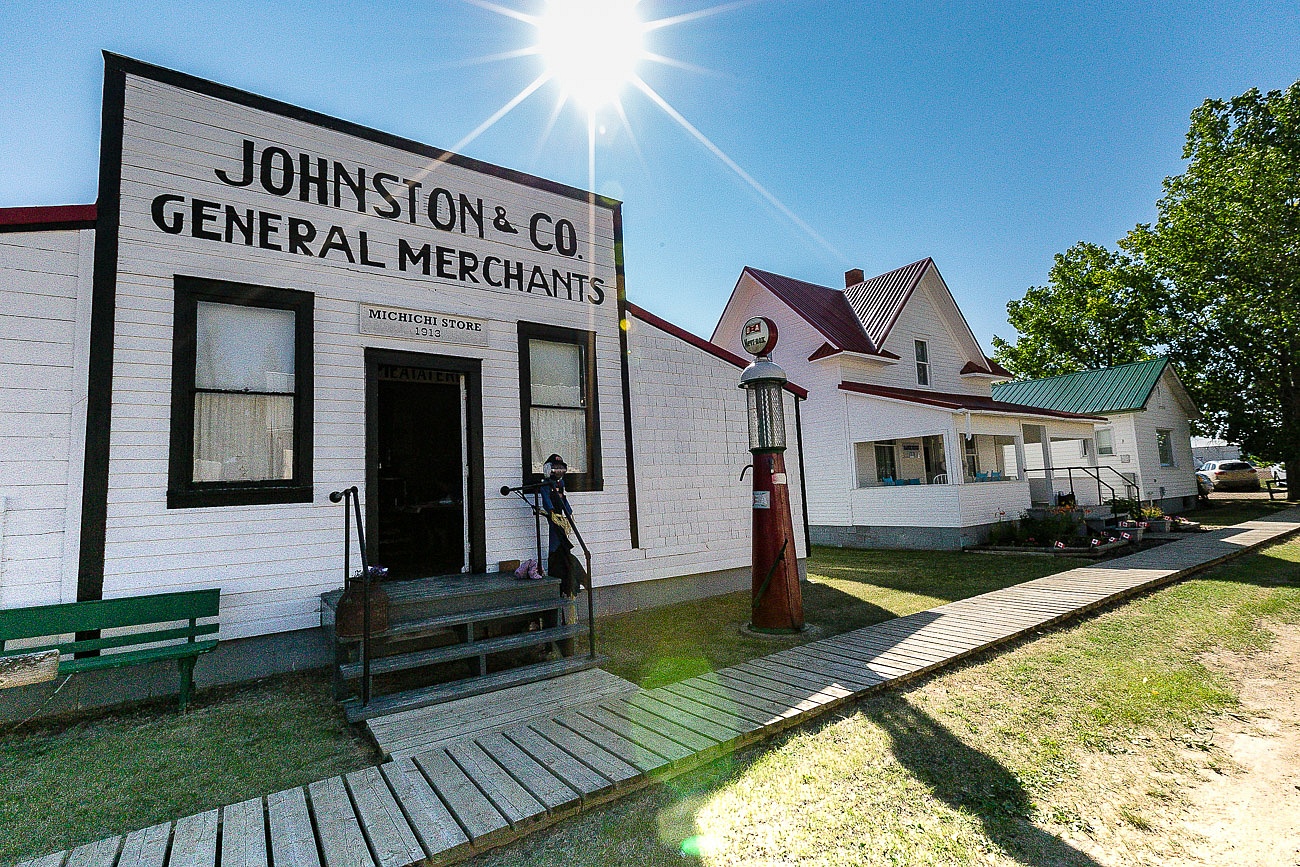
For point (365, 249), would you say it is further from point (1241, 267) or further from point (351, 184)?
point (1241, 267)

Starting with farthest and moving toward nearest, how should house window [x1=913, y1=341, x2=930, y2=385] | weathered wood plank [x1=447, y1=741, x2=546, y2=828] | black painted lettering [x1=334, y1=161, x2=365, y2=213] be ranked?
house window [x1=913, y1=341, x2=930, y2=385], black painted lettering [x1=334, y1=161, x2=365, y2=213], weathered wood plank [x1=447, y1=741, x2=546, y2=828]

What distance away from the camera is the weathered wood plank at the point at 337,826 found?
2.51 meters

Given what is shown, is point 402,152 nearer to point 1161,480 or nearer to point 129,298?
point 129,298

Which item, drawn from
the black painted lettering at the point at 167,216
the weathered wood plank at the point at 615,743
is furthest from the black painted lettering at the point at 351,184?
the weathered wood plank at the point at 615,743

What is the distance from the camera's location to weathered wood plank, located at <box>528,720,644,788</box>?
10.3ft

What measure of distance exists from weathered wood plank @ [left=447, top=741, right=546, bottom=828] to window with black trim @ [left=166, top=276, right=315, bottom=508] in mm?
2973

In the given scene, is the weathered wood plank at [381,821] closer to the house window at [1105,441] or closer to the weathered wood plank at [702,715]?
the weathered wood plank at [702,715]

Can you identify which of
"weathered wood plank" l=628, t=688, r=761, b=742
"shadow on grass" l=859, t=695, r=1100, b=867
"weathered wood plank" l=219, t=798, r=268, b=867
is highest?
"weathered wood plank" l=219, t=798, r=268, b=867

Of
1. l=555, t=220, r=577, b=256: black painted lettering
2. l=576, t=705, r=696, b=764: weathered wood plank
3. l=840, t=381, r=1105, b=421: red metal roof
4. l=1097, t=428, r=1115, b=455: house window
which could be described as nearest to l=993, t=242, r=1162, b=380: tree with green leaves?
l=1097, t=428, r=1115, b=455: house window

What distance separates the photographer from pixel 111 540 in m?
4.57

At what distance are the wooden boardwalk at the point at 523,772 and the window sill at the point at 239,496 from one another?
2755 millimetres

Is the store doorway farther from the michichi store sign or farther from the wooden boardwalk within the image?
the wooden boardwalk

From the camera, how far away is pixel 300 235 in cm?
560

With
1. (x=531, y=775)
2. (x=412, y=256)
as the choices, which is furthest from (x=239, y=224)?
(x=531, y=775)
